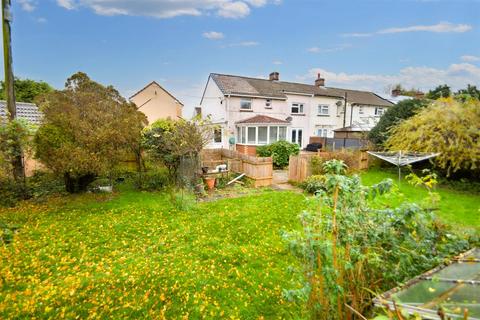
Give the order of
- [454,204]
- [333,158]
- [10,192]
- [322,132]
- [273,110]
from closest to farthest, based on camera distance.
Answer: [10,192] → [454,204] → [333,158] → [273,110] → [322,132]

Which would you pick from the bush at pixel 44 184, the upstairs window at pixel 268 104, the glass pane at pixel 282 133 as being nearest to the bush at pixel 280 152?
the glass pane at pixel 282 133

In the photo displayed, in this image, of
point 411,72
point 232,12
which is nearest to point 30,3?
point 232,12

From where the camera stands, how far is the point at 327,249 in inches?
88.9

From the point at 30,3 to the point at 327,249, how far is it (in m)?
12.6

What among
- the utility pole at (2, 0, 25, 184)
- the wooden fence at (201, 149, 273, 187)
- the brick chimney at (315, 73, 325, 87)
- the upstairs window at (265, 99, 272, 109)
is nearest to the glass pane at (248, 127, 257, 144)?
the upstairs window at (265, 99, 272, 109)

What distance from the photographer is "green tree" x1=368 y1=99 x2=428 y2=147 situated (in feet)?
48.5

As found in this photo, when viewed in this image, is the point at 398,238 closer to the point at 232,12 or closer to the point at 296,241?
the point at 296,241

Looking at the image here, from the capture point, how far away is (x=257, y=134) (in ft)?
68.5

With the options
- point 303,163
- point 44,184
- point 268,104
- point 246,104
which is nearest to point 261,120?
point 246,104

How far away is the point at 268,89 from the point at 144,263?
2063cm

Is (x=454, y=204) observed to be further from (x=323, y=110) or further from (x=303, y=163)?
(x=323, y=110)

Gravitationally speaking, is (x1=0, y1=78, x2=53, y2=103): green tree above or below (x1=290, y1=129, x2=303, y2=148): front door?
above

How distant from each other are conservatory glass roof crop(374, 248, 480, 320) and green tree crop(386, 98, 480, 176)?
1058 cm

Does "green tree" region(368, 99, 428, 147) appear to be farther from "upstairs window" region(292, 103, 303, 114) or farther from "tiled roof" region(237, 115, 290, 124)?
"upstairs window" region(292, 103, 303, 114)
